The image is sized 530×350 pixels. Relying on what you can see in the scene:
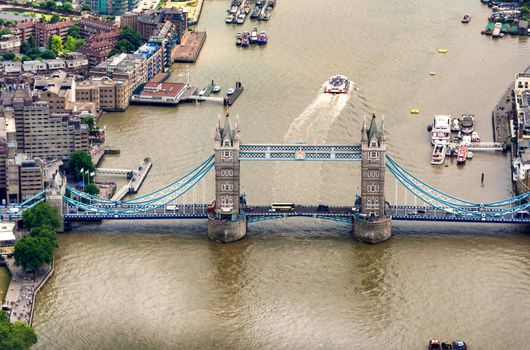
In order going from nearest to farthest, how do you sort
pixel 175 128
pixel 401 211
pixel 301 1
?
pixel 401 211 < pixel 175 128 < pixel 301 1

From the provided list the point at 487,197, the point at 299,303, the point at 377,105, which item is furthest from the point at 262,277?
the point at 377,105

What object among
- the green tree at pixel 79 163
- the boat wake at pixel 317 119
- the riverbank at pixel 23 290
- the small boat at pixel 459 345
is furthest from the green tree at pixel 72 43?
the small boat at pixel 459 345

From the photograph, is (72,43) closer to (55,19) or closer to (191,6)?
(55,19)

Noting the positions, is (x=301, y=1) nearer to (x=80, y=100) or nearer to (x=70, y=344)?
(x=80, y=100)

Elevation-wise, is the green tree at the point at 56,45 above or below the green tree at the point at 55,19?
below

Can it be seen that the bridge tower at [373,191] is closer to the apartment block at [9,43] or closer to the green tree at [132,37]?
the green tree at [132,37]

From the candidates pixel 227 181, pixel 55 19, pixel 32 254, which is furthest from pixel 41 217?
pixel 55 19
